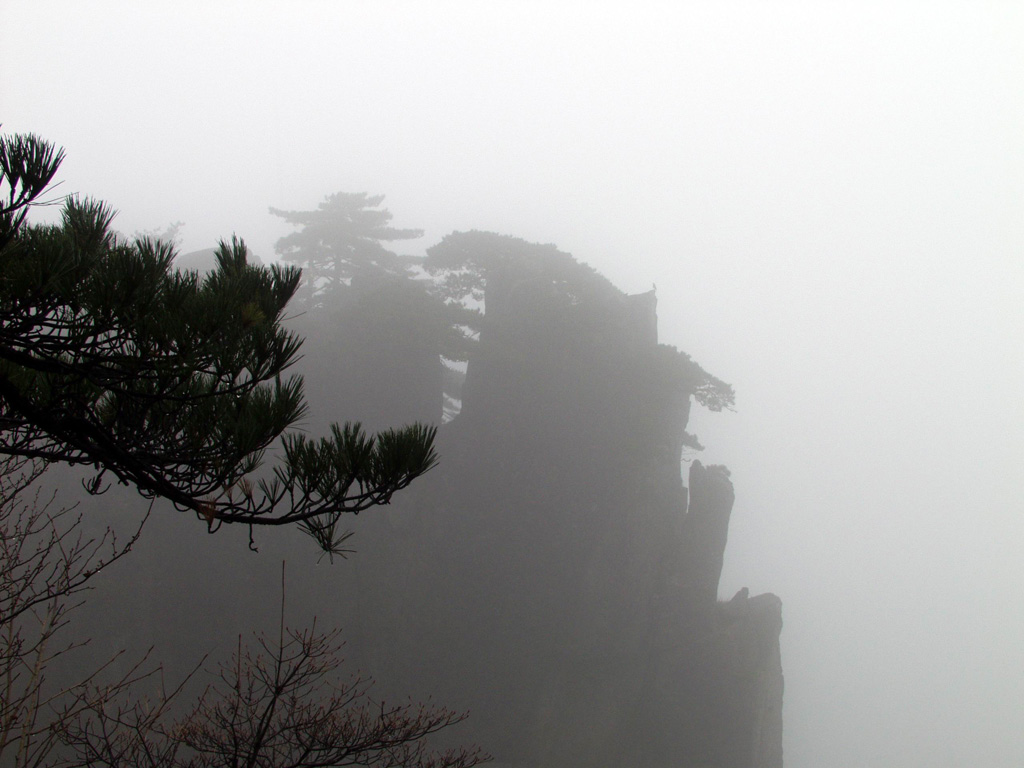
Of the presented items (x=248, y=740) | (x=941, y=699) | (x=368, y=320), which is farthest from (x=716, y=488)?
(x=941, y=699)

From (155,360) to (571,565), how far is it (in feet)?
55.6

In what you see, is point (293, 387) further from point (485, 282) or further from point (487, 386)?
point (485, 282)

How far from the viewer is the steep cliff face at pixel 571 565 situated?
56.6 ft

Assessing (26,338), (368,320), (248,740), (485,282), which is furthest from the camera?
(485,282)

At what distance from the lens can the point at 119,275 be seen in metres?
2.84

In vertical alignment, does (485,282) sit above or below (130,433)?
above

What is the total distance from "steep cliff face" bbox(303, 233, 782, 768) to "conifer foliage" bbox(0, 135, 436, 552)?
1512 centimetres

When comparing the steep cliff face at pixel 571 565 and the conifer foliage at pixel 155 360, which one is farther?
the steep cliff face at pixel 571 565

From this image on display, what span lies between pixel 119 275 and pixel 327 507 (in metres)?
1.51

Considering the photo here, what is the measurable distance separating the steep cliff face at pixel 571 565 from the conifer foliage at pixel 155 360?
15.1 m

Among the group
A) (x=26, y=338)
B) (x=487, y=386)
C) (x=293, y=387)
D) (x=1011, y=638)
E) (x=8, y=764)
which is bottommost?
(x=8, y=764)

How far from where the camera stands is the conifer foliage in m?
2.66

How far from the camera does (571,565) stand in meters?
18.7

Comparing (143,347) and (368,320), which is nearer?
(143,347)
